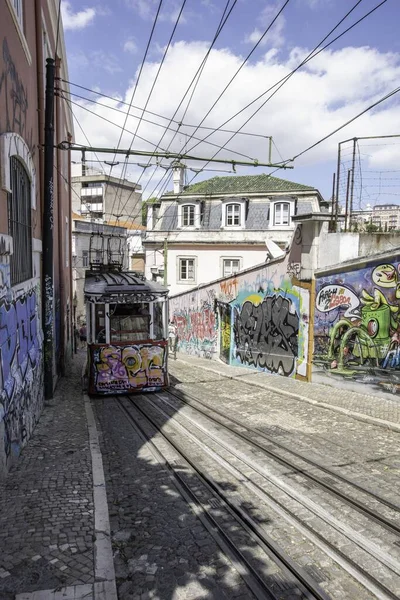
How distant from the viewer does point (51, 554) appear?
4336mm

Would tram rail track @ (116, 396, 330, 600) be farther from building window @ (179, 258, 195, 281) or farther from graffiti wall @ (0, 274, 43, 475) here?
building window @ (179, 258, 195, 281)

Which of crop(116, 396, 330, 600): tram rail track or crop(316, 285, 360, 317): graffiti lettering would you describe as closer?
crop(116, 396, 330, 600): tram rail track

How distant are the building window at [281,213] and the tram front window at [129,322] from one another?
56.7ft

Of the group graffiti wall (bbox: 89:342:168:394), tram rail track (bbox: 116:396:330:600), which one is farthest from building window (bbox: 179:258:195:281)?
tram rail track (bbox: 116:396:330:600)

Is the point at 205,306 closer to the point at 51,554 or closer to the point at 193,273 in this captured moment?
the point at 193,273

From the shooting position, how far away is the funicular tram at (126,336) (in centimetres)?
1112

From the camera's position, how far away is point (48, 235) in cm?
1065

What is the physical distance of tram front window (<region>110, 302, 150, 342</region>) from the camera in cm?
1123

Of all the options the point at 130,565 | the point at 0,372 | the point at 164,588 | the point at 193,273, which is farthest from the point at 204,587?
the point at 193,273

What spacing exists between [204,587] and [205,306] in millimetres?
17464

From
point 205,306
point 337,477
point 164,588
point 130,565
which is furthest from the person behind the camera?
point 205,306

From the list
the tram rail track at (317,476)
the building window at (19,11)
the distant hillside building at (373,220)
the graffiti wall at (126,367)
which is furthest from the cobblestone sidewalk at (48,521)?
the distant hillside building at (373,220)

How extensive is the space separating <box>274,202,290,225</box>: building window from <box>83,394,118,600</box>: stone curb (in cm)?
2199

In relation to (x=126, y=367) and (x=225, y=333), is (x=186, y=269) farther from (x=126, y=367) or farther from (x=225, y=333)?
(x=126, y=367)
